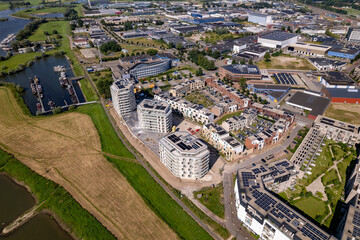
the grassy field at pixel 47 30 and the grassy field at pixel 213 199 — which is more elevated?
the grassy field at pixel 47 30

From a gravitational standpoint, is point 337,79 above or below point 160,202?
above

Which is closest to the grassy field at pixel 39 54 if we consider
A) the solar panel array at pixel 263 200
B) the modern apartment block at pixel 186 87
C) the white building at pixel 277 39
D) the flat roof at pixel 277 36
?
the modern apartment block at pixel 186 87

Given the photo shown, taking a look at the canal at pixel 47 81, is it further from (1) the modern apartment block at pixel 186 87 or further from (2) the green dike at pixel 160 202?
(2) the green dike at pixel 160 202

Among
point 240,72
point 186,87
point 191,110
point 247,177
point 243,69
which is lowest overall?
point 186,87

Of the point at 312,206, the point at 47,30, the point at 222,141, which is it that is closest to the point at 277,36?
the point at 222,141

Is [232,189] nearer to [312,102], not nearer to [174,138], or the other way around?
[174,138]

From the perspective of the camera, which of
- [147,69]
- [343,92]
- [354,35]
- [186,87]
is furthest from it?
[354,35]
